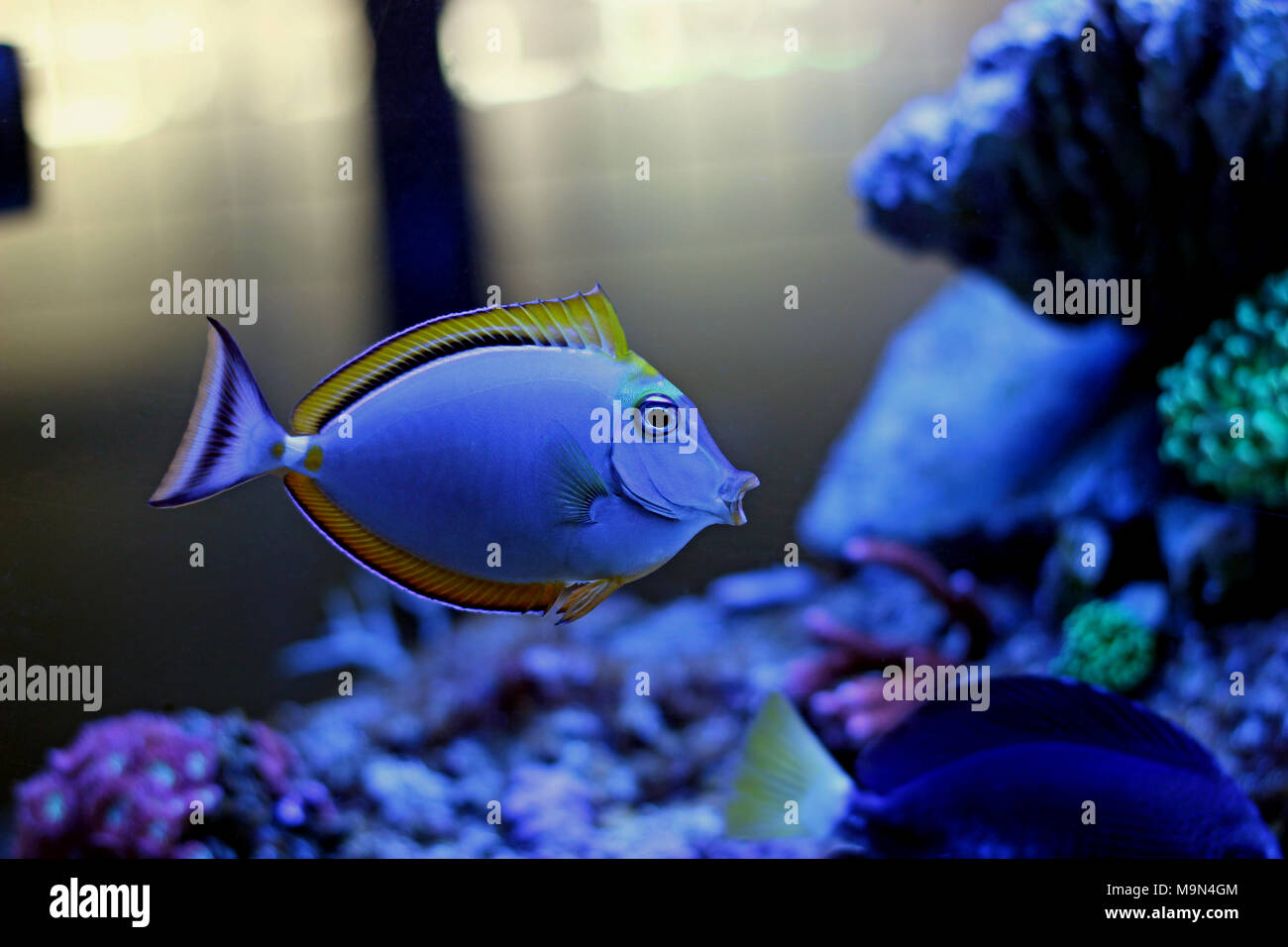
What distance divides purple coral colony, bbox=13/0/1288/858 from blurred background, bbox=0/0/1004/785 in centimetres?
13

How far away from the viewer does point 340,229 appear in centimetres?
175

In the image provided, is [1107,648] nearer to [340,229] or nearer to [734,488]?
[734,488]

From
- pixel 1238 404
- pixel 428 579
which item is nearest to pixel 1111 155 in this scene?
pixel 1238 404

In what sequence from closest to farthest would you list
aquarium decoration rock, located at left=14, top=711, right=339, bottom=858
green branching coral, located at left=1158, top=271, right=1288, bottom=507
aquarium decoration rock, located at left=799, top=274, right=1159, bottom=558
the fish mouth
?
the fish mouth
aquarium decoration rock, located at left=14, top=711, right=339, bottom=858
green branching coral, located at left=1158, top=271, right=1288, bottom=507
aquarium decoration rock, located at left=799, top=274, right=1159, bottom=558

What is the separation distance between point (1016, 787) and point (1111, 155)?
4.08 feet

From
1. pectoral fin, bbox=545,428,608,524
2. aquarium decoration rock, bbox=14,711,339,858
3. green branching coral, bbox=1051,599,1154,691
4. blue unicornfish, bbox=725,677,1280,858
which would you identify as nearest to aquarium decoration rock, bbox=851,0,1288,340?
green branching coral, bbox=1051,599,1154,691

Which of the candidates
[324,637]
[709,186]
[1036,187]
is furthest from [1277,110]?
[324,637]

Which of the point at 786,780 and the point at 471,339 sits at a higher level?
the point at 471,339

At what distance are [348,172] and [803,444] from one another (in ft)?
3.63

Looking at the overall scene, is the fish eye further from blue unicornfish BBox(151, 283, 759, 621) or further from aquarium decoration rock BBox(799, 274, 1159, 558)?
aquarium decoration rock BBox(799, 274, 1159, 558)

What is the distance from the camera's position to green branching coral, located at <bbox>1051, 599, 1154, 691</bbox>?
169cm

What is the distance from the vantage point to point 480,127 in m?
1.72

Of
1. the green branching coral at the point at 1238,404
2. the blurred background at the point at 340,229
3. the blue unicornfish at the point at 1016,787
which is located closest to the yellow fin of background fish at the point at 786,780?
the blue unicornfish at the point at 1016,787
